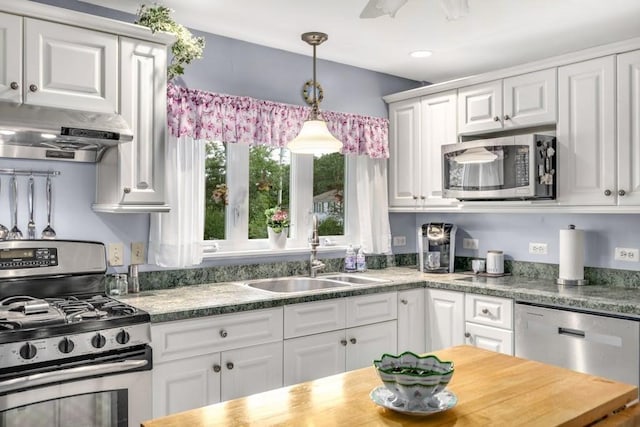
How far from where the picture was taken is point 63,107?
2.52 m

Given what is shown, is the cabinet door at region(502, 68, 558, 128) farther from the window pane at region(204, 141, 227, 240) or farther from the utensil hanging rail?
the utensil hanging rail

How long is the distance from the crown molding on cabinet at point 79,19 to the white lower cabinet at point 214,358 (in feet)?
4.68

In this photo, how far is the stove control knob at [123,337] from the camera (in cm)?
228

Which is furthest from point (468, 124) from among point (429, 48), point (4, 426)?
point (4, 426)

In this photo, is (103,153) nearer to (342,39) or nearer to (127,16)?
(127,16)

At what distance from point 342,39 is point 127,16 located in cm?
128

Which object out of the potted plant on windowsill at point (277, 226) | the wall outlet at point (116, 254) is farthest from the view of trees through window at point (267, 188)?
the wall outlet at point (116, 254)

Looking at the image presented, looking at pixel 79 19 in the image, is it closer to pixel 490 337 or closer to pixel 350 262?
pixel 350 262

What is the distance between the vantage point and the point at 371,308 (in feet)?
10.9

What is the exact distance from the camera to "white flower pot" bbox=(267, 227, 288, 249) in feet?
11.9

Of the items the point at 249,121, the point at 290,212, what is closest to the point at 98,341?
the point at 249,121

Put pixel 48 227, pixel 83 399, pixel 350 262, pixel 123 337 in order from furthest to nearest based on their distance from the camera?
pixel 350 262
pixel 48 227
pixel 123 337
pixel 83 399

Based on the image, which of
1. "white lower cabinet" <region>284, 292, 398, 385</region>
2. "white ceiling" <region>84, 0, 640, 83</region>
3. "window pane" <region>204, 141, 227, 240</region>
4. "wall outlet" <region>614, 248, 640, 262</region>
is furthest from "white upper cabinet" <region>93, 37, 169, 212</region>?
"wall outlet" <region>614, 248, 640, 262</region>

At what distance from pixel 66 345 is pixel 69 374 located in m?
0.11
